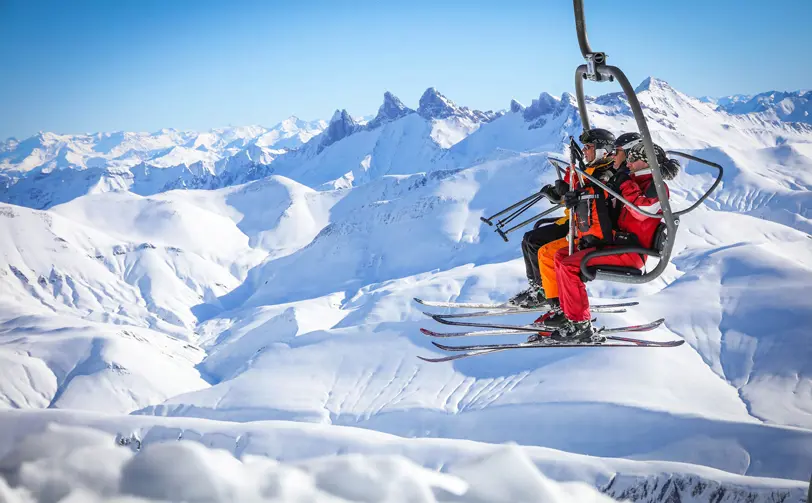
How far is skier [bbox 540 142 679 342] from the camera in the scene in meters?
7.07

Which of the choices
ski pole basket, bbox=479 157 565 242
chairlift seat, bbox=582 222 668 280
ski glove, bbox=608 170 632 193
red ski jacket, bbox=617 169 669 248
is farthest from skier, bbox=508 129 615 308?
chairlift seat, bbox=582 222 668 280

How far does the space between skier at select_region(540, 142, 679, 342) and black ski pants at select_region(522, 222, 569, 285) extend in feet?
2.60

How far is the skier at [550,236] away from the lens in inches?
296

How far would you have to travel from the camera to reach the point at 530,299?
30.5 feet

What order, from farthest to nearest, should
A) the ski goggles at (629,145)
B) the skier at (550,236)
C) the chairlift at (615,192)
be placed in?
the skier at (550,236)
the ski goggles at (629,145)
the chairlift at (615,192)

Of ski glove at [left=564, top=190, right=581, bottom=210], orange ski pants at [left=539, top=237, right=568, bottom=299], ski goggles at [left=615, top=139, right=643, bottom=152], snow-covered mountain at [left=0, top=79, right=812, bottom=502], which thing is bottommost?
snow-covered mountain at [left=0, top=79, right=812, bottom=502]

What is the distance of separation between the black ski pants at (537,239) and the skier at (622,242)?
0.79 meters

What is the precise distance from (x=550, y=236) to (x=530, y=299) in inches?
47.2

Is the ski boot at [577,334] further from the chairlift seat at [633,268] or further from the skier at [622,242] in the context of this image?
the chairlift seat at [633,268]

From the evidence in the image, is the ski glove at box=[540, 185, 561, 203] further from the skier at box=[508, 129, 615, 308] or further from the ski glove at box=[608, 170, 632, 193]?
the ski glove at box=[608, 170, 632, 193]

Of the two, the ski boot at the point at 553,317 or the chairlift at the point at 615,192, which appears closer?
the chairlift at the point at 615,192

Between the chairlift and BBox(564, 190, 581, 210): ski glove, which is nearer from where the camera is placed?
the chairlift

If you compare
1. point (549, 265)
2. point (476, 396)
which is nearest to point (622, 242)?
point (549, 265)

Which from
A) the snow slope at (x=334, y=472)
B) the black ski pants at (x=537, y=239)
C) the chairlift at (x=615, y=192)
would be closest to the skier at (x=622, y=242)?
the chairlift at (x=615, y=192)
